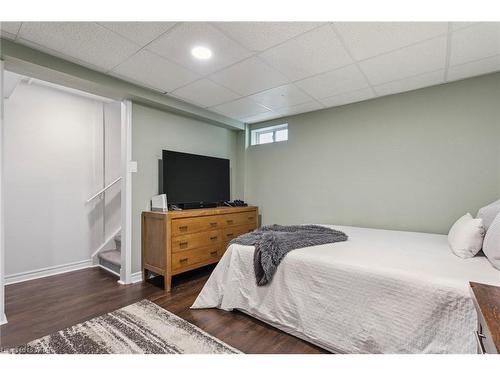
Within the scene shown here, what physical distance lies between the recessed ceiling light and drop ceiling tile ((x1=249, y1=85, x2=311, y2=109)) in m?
0.94

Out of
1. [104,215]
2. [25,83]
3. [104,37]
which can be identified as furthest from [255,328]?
[25,83]

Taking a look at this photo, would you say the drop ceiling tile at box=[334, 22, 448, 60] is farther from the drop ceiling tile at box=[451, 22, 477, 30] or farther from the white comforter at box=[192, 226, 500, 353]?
the white comforter at box=[192, 226, 500, 353]

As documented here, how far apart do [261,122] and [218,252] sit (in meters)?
2.26

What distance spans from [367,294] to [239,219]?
224cm

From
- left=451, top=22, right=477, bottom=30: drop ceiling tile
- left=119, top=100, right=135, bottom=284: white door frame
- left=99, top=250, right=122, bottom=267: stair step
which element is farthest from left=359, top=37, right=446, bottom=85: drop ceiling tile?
left=99, top=250, right=122, bottom=267: stair step

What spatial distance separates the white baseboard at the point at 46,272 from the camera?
111 inches

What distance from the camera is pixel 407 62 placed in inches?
84.2

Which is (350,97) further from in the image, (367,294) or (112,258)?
(112,258)

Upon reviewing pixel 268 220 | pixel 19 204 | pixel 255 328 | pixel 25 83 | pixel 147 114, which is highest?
pixel 25 83

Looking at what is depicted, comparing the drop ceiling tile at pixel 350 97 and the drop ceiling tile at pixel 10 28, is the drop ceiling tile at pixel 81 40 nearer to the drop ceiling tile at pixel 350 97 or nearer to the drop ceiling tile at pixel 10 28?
the drop ceiling tile at pixel 10 28

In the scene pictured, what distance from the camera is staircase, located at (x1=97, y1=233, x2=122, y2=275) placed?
10.4 ft

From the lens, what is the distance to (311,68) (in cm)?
226

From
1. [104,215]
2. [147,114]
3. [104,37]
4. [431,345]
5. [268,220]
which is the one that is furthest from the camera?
[268,220]

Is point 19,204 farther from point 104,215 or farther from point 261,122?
point 261,122
